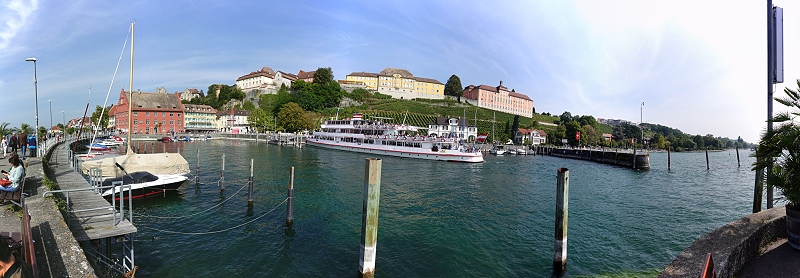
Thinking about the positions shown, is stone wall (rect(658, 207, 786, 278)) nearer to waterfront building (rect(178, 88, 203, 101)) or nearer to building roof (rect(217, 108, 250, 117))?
building roof (rect(217, 108, 250, 117))

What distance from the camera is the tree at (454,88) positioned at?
149m

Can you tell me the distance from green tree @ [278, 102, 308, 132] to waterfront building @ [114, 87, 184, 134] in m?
36.9

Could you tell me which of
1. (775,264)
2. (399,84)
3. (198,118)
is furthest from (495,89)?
(775,264)

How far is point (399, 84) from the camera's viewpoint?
141000 mm

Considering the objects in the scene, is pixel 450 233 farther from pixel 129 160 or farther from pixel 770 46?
pixel 129 160

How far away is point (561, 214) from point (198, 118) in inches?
5067

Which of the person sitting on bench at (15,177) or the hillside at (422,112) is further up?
the hillside at (422,112)

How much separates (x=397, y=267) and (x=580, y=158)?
219ft

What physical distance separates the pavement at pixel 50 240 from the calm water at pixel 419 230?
3.03 m

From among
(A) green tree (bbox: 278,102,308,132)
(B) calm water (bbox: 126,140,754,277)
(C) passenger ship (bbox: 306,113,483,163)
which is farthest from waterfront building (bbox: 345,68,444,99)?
(B) calm water (bbox: 126,140,754,277)

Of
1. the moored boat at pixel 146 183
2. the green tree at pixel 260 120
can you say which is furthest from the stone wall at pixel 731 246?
the green tree at pixel 260 120

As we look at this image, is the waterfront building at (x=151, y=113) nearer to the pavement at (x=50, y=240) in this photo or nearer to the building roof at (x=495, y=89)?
the building roof at (x=495, y=89)

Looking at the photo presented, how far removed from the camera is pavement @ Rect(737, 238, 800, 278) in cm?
677

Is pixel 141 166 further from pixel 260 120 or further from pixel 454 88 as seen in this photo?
pixel 454 88
